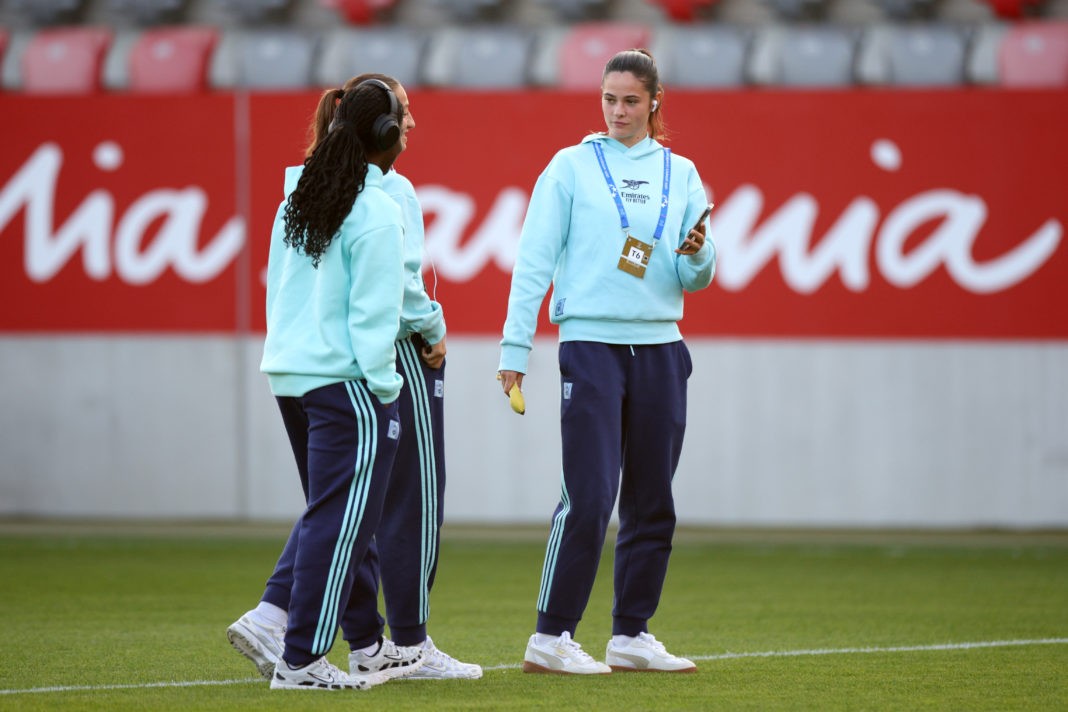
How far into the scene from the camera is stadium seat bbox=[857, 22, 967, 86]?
11594 millimetres

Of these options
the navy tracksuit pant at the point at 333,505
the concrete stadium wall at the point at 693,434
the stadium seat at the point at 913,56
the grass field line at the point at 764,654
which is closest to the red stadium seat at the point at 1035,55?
the stadium seat at the point at 913,56

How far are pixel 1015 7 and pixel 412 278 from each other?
848 cm

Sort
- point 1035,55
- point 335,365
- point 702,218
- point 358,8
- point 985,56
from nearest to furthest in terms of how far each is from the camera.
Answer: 1. point 335,365
2. point 702,218
3. point 1035,55
4. point 985,56
5. point 358,8

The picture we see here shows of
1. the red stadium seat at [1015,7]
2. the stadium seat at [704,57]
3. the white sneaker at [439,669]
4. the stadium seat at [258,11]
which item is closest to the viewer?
the white sneaker at [439,669]

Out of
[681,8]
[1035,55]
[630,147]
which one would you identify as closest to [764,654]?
[630,147]

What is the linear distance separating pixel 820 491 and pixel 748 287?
49.8 inches

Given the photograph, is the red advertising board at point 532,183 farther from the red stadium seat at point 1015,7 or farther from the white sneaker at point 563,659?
the white sneaker at point 563,659

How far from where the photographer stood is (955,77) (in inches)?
456

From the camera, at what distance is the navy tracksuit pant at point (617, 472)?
497 cm

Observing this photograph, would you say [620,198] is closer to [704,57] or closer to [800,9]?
[704,57]

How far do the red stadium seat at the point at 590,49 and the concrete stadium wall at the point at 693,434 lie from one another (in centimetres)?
228

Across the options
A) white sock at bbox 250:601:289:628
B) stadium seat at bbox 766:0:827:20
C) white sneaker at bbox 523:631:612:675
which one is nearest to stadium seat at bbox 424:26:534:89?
stadium seat at bbox 766:0:827:20

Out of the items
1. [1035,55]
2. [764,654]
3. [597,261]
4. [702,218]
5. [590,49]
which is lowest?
[764,654]

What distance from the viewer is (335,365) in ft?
14.8
